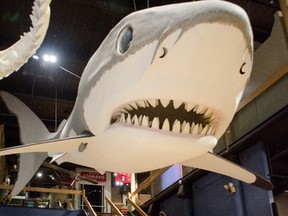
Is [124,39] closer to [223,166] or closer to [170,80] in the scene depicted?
[170,80]

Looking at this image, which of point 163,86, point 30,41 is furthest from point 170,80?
point 30,41

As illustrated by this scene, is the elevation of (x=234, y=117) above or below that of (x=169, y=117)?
above

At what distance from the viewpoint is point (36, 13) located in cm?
161

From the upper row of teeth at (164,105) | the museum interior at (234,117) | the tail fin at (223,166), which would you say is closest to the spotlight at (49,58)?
the museum interior at (234,117)

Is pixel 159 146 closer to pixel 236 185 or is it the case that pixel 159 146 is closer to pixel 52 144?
pixel 52 144

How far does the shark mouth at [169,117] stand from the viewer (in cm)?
185

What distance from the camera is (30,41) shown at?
5.43ft

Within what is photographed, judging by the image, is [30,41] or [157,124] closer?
[30,41]

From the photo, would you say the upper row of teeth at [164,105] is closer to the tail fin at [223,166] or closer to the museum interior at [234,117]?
the tail fin at [223,166]

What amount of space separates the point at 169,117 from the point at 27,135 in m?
2.06

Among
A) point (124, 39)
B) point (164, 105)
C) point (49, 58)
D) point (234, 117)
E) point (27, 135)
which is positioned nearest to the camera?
point (164, 105)

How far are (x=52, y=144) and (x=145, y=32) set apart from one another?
1.04 m

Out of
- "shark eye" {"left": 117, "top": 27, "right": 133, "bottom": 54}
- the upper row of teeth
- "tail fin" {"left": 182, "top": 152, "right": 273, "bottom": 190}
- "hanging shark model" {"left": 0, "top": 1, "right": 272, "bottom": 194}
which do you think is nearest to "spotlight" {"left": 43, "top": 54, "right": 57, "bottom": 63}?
"tail fin" {"left": 182, "top": 152, "right": 273, "bottom": 190}

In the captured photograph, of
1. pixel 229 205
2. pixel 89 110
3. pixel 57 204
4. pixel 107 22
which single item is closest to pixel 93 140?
pixel 89 110
